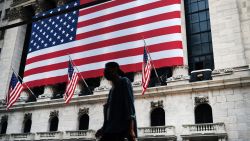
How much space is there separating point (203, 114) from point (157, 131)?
150 inches

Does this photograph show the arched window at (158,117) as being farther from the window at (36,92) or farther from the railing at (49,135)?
the window at (36,92)

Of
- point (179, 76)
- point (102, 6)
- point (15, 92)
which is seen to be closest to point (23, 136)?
point (15, 92)

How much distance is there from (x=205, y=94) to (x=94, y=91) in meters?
10.4

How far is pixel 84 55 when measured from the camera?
28250 mm

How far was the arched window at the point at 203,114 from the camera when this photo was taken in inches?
899

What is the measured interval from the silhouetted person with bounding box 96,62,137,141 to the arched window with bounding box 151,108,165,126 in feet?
66.4

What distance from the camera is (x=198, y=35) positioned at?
88.0 feet

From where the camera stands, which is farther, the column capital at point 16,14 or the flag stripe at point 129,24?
the column capital at point 16,14

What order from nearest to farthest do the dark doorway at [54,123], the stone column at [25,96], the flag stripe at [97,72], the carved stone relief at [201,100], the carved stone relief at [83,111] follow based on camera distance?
the carved stone relief at [201,100] → the flag stripe at [97,72] → the carved stone relief at [83,111] → the dark doorway at [54,123] → the stone column at [25,96]

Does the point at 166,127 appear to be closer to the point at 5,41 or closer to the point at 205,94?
the point at 205,94

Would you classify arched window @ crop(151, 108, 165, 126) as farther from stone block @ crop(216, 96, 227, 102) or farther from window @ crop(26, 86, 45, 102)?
window @ crop(26, 86, 45, 102)

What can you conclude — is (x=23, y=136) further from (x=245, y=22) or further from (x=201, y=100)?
(x=245, y=22)

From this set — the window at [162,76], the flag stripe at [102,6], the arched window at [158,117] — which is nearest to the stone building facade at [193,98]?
the arched window at [158,117]

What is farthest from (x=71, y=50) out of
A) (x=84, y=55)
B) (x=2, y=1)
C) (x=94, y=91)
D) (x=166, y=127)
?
(x=2, y=1)
